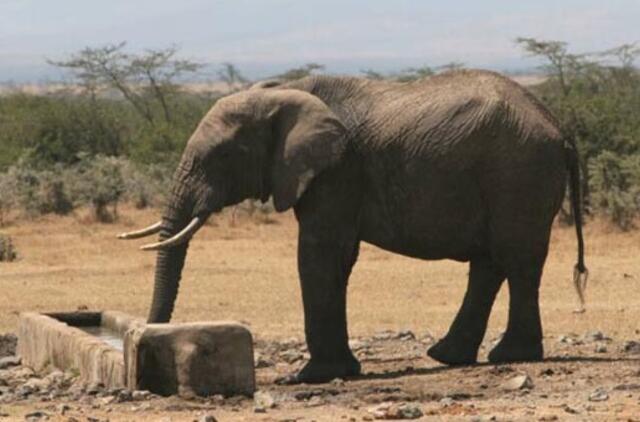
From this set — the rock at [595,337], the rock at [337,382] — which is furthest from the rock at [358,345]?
the rock at [337,382]

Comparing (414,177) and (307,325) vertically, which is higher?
(414,177)

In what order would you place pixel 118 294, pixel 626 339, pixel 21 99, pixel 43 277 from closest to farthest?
pixel 626 339, pixel 118 294, pixel 43 277, pixel 21 99

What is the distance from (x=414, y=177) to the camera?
13.3 meters

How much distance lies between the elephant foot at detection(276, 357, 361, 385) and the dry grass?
372cm

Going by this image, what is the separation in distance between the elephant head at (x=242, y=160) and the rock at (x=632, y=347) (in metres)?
3.15

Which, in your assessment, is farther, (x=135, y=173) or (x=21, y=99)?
(x=21, y=99)

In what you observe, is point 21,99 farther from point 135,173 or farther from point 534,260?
point 534,260

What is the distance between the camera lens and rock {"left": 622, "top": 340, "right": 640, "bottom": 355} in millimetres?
14688

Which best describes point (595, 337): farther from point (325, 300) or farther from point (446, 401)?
point (446, 401)

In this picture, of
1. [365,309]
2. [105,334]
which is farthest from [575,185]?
[365,309]

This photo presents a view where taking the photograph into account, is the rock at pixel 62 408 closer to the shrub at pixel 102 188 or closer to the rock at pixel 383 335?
the rock at pixel 383 335

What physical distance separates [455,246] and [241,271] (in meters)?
11.3

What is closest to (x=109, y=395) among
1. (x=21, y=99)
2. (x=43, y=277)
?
(x=43, y=277)

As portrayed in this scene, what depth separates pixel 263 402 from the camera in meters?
11.5
